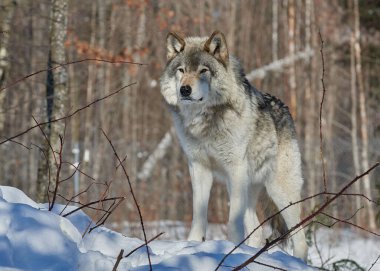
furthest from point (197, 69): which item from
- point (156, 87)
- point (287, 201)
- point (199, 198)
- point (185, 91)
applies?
point (156, 87)

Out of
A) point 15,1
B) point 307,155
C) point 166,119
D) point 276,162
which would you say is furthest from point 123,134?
point 276,162

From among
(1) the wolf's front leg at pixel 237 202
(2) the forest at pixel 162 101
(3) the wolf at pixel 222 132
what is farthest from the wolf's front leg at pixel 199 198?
(2) the forest at pixel 162 101

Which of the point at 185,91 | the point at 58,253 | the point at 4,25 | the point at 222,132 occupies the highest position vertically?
the point at 4,25

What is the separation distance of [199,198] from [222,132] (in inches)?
22.4

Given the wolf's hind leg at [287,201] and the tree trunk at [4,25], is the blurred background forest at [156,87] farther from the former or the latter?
the wolf's hind leg at [287,201]

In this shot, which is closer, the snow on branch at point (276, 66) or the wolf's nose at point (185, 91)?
the wolf's nose at point (185, 91)

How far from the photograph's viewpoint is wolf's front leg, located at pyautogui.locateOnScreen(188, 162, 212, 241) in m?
4.93

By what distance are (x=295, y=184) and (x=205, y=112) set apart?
1.12 metres

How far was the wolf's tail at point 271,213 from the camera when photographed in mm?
5398

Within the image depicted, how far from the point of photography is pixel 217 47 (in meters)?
5.17

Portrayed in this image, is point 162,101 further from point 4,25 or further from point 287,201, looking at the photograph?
point 287,201

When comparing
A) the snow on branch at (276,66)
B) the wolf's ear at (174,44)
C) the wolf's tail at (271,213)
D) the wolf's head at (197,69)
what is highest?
the snow on branch at (276,66)

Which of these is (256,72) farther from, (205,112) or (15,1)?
(205,112)

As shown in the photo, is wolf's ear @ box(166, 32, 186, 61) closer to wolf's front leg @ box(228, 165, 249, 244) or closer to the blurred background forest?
wolf's front leg @ box(228, 165, 249, 244)
